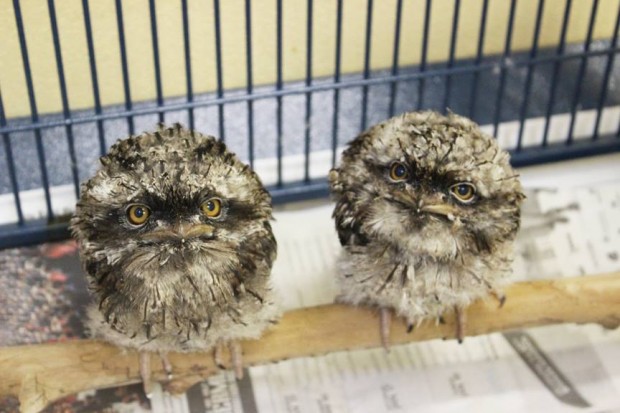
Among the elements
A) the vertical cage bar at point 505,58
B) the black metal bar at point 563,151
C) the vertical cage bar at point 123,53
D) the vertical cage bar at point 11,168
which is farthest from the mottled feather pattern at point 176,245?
the black metal bar at point 563,151

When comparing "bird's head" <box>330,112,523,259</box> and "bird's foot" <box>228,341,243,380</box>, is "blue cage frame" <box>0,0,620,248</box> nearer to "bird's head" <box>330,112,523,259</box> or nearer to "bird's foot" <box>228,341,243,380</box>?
"bird's head" <box>330,112,523,259</box>

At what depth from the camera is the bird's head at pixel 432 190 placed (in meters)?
1.41

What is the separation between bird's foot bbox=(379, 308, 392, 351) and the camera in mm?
1562

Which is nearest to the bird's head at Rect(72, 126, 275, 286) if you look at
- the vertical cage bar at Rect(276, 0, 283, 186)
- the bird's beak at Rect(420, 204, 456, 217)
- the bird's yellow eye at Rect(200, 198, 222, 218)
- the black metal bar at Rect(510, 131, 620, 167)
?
the bird's yellow eye at Rect(200, 198, 222, 218)

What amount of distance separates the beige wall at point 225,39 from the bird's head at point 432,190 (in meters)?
0.77

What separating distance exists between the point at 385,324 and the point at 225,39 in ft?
3.09

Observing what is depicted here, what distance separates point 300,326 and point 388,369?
31cm

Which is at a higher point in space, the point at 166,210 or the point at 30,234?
the point at 30,234

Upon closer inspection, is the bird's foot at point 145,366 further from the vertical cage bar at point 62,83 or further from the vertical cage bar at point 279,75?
the vertical cage bar at point 279,75

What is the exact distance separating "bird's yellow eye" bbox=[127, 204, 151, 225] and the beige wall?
86 cm

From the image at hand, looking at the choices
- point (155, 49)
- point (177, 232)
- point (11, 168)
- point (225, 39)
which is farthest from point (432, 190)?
point (225, 39)

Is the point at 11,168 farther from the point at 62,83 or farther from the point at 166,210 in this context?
the point at 166,210

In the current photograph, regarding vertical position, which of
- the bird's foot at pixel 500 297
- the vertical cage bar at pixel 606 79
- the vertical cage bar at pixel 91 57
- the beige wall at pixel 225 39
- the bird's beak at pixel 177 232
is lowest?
the bird's foot at pixel 500 297

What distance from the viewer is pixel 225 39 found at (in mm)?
2205
